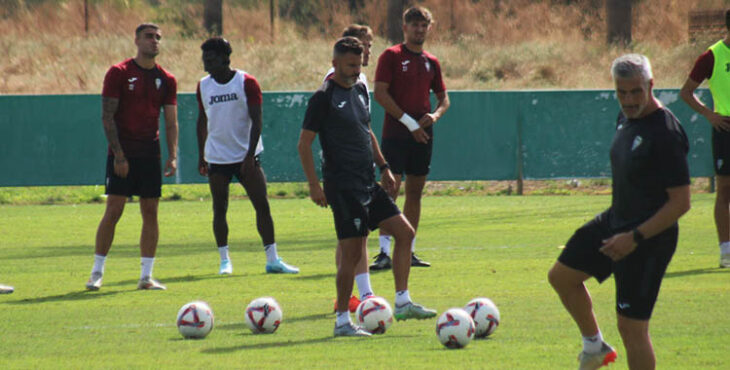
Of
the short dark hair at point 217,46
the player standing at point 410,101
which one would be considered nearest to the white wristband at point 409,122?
the player standing at point 410,101

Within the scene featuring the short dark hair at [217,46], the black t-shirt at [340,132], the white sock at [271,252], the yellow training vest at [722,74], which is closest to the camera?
the black t-shirt at [340,132]

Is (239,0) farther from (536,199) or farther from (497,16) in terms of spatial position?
(536,199)

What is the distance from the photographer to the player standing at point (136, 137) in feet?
33.7

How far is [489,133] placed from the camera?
22031 millimetres

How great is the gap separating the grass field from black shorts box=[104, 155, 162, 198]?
3.04 feet

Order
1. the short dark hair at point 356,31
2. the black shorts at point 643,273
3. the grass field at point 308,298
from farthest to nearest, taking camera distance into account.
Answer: the short dark hair at point 356,31 < the grass field at point 308,298 < the black shorts at point 643,273

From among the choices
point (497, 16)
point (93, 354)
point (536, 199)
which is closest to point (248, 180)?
point (93, 354)

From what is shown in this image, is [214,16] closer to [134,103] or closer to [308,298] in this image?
[134,103]

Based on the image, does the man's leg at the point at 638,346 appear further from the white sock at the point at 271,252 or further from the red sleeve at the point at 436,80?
the white sock at the point at 271,252

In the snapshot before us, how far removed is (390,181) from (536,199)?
12211mm

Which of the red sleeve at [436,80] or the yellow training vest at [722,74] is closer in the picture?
the yellow training vest at [722,74]

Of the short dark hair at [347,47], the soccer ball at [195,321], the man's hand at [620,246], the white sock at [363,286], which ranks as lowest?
the soccer ball at [195,321]

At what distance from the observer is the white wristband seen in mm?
10742

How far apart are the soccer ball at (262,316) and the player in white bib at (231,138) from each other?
3402 mm
